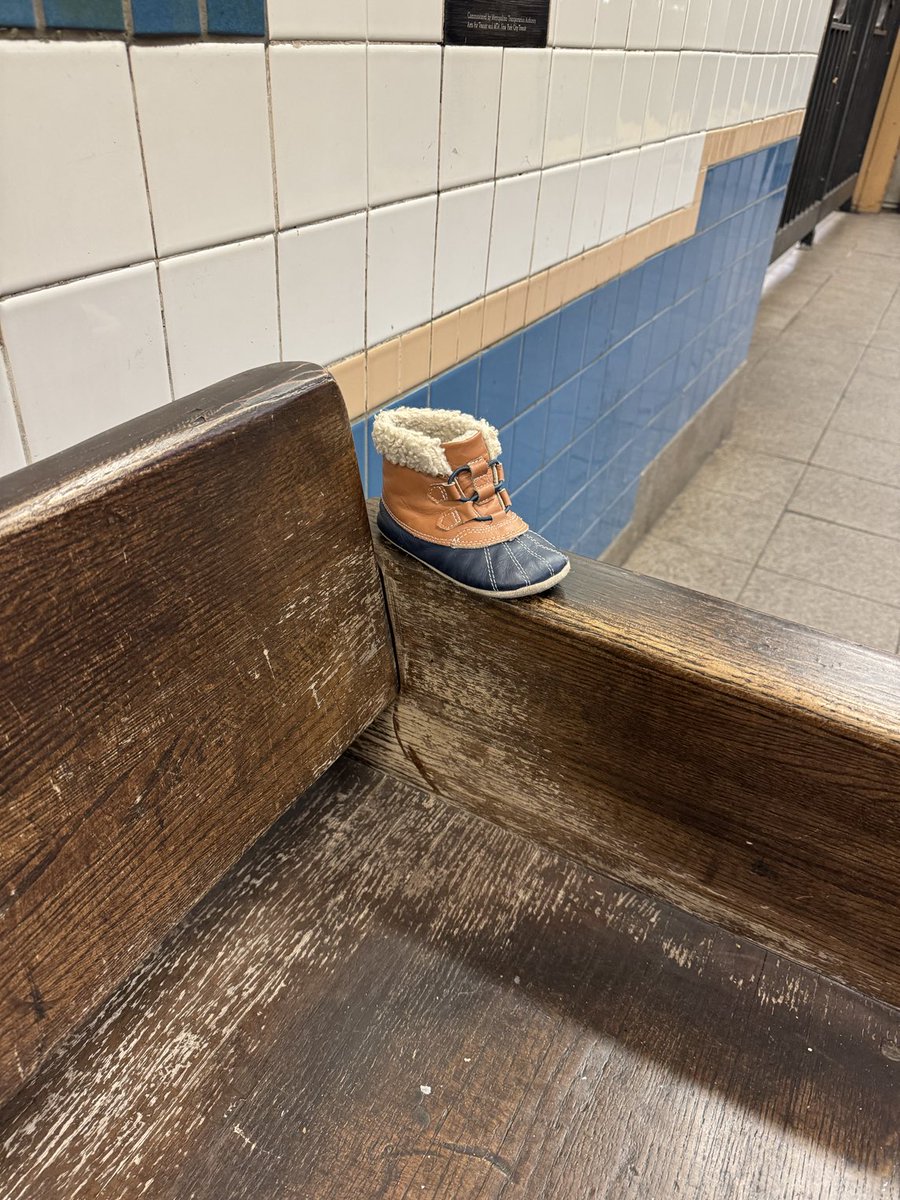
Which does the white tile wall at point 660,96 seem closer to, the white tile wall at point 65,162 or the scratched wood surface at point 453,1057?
the white tile wall at point 65,162

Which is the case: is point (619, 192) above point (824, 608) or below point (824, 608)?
above

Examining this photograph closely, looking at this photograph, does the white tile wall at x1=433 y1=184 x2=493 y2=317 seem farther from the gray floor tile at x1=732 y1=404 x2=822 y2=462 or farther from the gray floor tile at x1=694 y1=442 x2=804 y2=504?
the gray floor tile at x1=732 y1=404 x2=822 y2=462

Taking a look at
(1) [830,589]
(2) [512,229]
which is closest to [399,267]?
(2) [512,229]

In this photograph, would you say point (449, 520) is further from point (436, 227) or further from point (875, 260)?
point (875, 260)

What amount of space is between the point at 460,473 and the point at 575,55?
1035mm

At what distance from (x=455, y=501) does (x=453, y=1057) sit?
0.48 meters

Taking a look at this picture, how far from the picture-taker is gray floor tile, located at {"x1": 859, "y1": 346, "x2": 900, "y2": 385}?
4.18m

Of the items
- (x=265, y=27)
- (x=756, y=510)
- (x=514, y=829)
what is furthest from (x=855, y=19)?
(x=514, y=829)

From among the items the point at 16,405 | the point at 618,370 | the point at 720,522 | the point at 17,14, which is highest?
the point at 17,14

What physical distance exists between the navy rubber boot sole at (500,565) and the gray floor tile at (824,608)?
184 cm

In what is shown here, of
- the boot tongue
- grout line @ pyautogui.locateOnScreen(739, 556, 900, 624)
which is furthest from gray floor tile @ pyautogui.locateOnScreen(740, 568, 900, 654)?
the boot tongue

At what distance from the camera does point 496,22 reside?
1.19 metres

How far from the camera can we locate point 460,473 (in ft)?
2.70

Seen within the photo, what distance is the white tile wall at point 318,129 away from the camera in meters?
0.89
